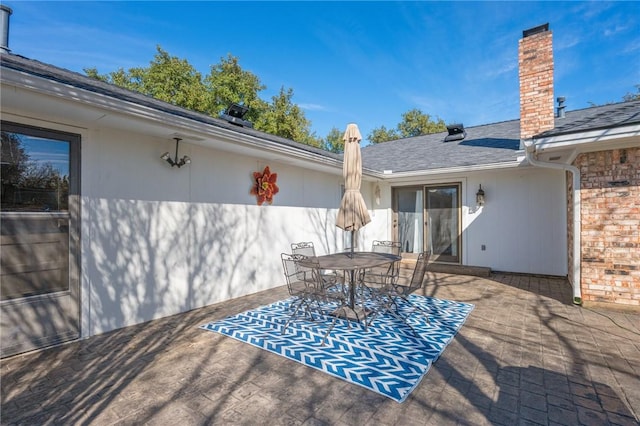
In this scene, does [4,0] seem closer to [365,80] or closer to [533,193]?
[533,193]

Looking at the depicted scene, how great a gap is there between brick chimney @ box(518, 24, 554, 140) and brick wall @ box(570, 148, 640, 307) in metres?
1.37

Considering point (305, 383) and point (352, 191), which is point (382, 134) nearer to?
point (352, 191)

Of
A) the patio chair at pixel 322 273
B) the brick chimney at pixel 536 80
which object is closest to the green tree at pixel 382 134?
the brick chimney at pixel 536 80

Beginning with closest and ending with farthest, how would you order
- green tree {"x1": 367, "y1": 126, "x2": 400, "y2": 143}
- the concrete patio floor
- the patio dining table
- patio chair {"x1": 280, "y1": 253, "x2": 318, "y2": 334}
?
1. the concrete patio floor
2. the patio dining table
3. patio chair {"x1": 280, "y1": 253, "x2": 318, "y2": 334}
4. green tree {"x1": 367, "y1": 126, "x2": 400, "y2": 143}

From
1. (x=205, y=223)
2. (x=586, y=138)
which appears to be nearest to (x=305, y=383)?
(x=205, y=223)

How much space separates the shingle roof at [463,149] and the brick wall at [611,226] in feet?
5.88

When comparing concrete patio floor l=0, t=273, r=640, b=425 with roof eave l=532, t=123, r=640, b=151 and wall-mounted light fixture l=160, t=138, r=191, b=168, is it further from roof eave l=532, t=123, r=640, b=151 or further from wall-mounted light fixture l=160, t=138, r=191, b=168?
roof eave l=532, t=123, r=640, b=151

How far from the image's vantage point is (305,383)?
107 inches

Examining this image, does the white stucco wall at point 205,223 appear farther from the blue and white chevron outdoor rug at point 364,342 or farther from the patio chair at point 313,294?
the patio chair at point 313,294

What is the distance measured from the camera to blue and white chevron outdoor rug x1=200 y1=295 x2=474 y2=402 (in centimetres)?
283

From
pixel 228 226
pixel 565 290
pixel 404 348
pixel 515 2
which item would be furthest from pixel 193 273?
pixel 515 2

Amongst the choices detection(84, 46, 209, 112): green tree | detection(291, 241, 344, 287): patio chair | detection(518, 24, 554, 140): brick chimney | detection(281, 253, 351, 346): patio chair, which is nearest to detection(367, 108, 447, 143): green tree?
detection(84, 46, 209, 112): green tree

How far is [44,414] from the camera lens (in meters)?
2.28

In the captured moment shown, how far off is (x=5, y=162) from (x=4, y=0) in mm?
2821
